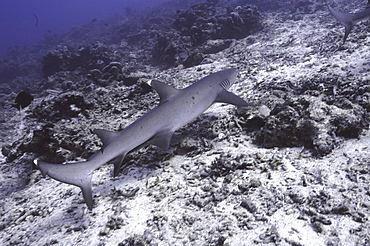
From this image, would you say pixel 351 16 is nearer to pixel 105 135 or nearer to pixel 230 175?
pixel 230 175

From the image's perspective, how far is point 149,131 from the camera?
257cm

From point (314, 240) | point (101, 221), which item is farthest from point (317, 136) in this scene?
point (101, 221)

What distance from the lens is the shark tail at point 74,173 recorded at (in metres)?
2.33

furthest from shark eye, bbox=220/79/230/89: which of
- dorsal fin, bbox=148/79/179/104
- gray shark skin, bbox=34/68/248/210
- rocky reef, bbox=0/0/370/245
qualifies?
dorsal fin, bbox=148/79/179/104

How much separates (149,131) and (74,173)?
3.16ft

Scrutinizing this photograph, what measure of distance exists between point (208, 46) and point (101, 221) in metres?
9.92

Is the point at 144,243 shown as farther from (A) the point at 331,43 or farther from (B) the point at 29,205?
(A) the point at 331,43

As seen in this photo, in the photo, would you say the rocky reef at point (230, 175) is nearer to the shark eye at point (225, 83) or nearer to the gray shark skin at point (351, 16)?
Answer: the shark eye at point (225, 83)

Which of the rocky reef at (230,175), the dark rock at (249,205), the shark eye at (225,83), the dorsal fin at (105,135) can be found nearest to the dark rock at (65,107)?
the rocky reef at (230,175)

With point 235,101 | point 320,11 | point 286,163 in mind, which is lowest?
point 320,11

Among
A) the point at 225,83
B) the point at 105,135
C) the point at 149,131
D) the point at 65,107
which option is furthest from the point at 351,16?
the point at 65,107

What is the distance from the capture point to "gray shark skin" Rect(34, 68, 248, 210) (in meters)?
2.38

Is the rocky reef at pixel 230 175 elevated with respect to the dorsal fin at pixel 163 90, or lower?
lower

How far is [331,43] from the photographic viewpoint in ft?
19.9
